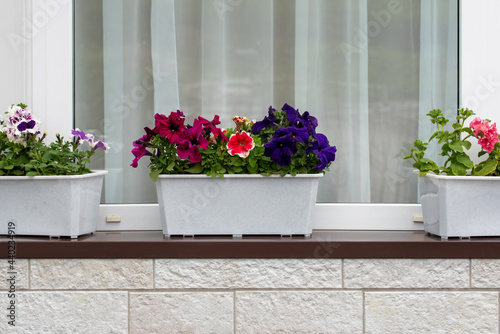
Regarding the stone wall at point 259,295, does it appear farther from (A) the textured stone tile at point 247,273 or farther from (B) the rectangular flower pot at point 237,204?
(B) the rectangular flower pot at point 237,204

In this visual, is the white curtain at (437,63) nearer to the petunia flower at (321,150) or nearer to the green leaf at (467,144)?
the green leaf at (467,144)

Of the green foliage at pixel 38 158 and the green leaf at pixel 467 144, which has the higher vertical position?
the green leaf at pixel 467 144

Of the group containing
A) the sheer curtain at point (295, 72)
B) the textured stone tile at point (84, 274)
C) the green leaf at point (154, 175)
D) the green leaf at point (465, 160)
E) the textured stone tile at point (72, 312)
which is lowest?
the textured stone tile at point (72, 312)

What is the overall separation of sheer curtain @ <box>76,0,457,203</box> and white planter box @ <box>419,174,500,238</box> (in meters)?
0.24

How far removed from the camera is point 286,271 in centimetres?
145

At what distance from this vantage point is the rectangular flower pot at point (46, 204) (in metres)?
1.47

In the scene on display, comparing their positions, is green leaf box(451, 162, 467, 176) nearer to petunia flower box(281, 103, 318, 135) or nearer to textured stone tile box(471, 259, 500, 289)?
textured stone tile box(471, 259, 500, 289)

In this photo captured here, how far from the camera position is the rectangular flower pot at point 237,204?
1.49 metres

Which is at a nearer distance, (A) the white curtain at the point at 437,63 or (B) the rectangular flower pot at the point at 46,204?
(B) the rectangular flower pot at the point at 46,204

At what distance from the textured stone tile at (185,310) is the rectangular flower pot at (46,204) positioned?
29cm

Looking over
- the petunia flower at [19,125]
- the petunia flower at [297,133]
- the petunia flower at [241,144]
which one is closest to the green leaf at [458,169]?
the petunia flower at [297,133]

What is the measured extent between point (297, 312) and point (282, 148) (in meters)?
0.48

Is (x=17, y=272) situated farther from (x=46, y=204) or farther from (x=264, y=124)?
(x=264, y=124)

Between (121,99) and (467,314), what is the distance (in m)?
1.28
